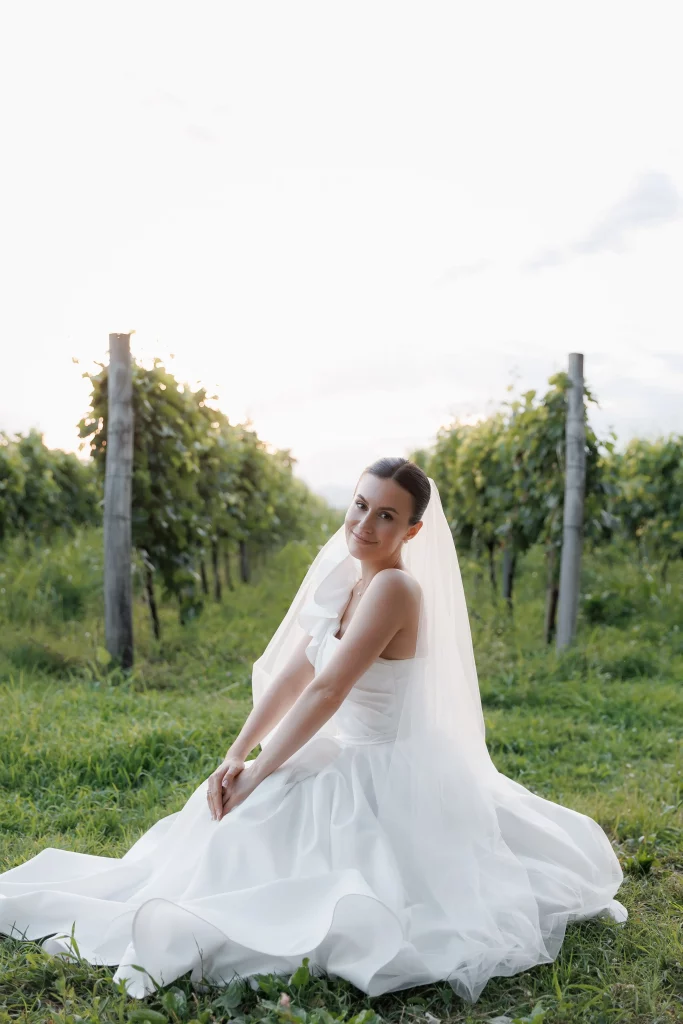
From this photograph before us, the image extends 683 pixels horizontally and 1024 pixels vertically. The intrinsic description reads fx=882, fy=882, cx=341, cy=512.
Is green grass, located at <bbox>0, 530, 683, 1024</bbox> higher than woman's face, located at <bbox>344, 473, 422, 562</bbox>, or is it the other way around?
woman's face, located at <bbox>344, 473, 422, 562</bbox>

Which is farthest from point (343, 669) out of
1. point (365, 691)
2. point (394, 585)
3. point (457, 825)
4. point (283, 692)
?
point (457, 825)

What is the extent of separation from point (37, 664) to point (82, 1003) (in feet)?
11.9

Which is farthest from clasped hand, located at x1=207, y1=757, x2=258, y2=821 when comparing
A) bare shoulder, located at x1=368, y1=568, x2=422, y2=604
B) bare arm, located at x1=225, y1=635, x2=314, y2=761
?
bare shoulder, located at x1=368, y1=568, x2=422, y2=604

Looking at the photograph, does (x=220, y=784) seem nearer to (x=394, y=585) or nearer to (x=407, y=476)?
(x=394, y=585)

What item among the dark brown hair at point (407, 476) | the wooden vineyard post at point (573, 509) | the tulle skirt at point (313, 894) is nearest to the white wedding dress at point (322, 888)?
the tulle skirt at point (313, 894)

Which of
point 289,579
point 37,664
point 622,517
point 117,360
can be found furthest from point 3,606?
point 622,517

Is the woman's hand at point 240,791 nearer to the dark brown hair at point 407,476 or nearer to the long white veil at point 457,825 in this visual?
the long white veil at point 457,825

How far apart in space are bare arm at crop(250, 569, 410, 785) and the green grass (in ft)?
1.94

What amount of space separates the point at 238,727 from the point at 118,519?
1.84 metres

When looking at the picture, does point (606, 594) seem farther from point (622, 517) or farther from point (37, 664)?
point (37, 664)

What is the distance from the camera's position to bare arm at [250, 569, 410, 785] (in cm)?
253

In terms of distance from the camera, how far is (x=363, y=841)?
2.43 m

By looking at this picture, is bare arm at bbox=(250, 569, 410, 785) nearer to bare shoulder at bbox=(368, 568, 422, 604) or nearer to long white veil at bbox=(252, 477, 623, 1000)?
bare shoulder at bbox=(368, 568, 422, 604)

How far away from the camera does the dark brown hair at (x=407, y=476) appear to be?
261cm
